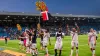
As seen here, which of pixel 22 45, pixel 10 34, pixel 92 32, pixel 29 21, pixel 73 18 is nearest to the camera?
pixel 92 32

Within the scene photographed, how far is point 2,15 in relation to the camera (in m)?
78.6

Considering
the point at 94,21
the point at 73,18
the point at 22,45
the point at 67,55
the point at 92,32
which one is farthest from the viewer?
the point at 94,21

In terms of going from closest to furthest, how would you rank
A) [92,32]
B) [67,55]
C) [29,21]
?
[92,32], [67,55], [29,21]

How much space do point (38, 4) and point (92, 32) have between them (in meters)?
13.6

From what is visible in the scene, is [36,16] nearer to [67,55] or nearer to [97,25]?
→ [97,25]

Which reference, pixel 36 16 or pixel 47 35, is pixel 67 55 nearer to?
pixel 47 35

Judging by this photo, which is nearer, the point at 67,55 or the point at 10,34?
the point at 67,55

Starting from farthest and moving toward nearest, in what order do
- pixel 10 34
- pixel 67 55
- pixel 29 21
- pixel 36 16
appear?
1. pixel 29 21
2. pixel 36 16
3. pixel 10 34
4. pixel 67 55

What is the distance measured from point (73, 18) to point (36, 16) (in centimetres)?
1906

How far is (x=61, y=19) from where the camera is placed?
330 feet

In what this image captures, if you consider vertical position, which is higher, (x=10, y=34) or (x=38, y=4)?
(x=38, y=4)

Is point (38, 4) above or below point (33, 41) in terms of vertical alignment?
above

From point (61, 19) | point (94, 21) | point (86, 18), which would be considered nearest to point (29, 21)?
point (61, 19)

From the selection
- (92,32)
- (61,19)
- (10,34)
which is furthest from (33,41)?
(61,19)
